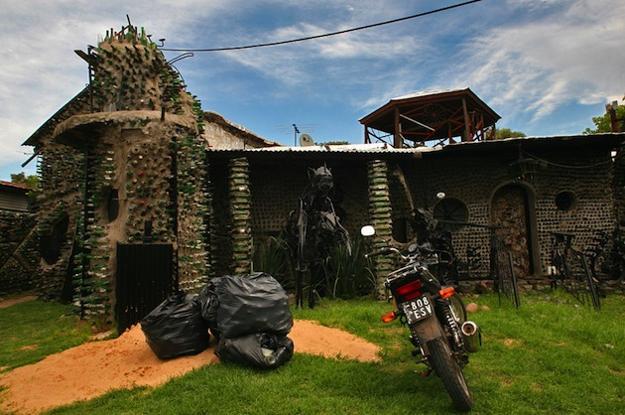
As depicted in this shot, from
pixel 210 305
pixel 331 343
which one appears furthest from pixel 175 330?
pixel 331 343

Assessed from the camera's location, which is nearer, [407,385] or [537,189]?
[407,385]

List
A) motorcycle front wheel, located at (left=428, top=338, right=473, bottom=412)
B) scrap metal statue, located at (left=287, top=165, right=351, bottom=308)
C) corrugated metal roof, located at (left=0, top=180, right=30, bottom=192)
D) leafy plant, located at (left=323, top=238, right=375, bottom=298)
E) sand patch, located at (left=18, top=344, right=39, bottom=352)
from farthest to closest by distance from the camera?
corrugated metal roof, located at (left=0, top=180, right=30, bottom=192) → leafy plant, located at (left=323, top=238, right=375, bottom=298) → scrap metal statue, located at (left=287, top=165, right=351, bottom=308) → sand patch, located at (left=18, top=344, right=39, bottom=352) → motorcycle front wheel, located at (left=428, top=338, right=473, bottom=412)

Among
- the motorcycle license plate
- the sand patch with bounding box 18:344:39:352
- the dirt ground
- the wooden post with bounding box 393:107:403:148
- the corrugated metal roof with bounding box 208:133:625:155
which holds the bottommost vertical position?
the sand patch with bounding box 18:344:39:352

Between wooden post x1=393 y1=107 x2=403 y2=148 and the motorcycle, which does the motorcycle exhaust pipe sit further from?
wooden post x1=393 y1=107 x2=403 y2=148

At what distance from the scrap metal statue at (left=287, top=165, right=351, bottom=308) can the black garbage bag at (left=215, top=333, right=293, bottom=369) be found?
2654 mm

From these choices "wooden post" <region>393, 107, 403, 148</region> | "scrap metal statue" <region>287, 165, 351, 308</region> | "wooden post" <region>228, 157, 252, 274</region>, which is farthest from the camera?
"wooden post" <region>393, 107, 403, 148</region>

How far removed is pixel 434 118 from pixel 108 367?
13735 mm

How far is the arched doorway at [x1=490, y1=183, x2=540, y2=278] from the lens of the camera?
10.4 m

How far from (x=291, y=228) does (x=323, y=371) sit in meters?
3.71

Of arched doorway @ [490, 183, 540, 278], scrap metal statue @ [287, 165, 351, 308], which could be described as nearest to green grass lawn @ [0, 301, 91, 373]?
scrap metal statue @ [287, 165, 351, 308]

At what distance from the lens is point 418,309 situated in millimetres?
3131

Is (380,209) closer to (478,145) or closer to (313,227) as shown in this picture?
(313,227)

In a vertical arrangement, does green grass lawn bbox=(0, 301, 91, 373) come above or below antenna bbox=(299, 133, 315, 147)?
below

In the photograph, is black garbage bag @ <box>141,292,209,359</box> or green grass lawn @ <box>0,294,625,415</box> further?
black garbage bag @ <box>141,292,209,359</box>
